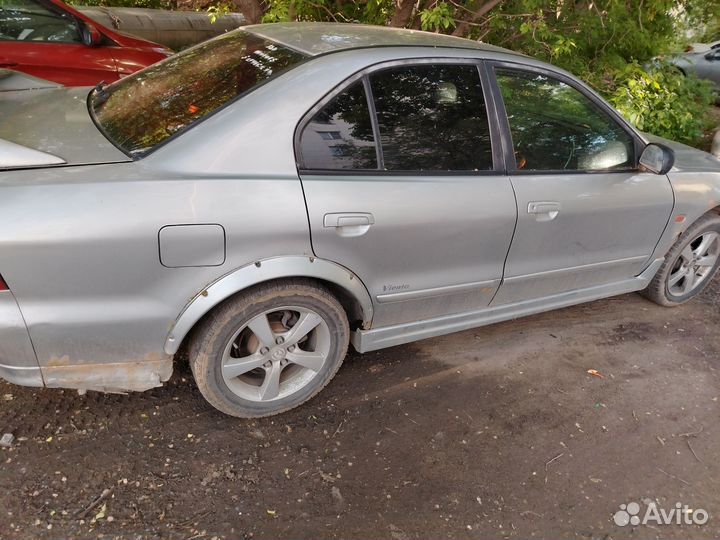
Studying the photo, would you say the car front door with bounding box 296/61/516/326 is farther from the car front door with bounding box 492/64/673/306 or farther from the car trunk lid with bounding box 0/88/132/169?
the car trunk lid with bounding box 0/88/132/169

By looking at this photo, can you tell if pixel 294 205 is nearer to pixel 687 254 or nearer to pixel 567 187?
pixel 567 187

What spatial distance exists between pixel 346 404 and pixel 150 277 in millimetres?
1249

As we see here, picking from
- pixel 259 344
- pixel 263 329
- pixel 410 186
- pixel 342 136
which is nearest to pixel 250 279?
pixel 263 329

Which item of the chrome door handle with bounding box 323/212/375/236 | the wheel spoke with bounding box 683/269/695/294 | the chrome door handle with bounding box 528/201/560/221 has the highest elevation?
the chrome door handle with bounding box 323/212/375/236

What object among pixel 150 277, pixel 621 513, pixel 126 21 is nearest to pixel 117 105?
pixel 150 277

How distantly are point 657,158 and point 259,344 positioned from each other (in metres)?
2.40

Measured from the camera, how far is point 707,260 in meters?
4.16

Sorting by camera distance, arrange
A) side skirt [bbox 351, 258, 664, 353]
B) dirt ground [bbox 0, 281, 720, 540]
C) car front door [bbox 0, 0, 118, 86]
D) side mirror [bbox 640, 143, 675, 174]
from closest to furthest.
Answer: dirt ground [bbox 0, 281, 720, 540]
side skirt [bbox 351, 258, 664, 353]
side mirror [bbox 640, 143, 675, 174]
car front door [bbox 0, 0, 118, 86]

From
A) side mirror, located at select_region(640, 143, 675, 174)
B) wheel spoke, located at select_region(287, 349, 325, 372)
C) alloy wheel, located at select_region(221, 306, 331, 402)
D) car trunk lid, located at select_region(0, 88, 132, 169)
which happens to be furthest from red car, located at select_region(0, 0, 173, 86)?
side mirror, located at select_region(640, 143, 675, 174)

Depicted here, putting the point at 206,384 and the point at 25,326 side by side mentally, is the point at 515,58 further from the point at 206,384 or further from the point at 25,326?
the point at 25,326

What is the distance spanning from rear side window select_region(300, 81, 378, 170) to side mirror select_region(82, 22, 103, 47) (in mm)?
3724

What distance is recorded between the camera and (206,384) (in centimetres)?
256

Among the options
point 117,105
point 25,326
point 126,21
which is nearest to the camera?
point 25,326

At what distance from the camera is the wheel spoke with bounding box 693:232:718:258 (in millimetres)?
4035
